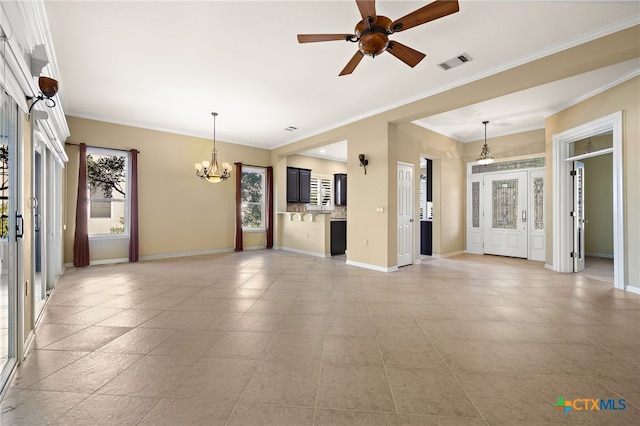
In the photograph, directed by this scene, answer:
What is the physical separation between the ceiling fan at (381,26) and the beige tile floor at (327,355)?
2.60m

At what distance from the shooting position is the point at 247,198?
27.1 ft

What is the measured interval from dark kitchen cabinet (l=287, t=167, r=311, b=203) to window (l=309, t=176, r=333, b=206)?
1.21ft

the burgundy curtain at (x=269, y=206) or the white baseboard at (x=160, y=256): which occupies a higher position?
the burgundy curtain at (x=269, y=206)

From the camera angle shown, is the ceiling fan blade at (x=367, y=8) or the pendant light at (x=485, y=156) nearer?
the ceiling fan blade at (x=367, y=8)

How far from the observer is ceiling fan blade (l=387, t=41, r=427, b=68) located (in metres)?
2.61

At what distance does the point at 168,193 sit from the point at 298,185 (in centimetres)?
357

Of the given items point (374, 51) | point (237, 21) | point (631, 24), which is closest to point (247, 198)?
point (237, 21)

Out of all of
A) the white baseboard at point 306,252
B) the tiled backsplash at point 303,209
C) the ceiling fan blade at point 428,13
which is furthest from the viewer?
the tiled backsplash at point 303,209

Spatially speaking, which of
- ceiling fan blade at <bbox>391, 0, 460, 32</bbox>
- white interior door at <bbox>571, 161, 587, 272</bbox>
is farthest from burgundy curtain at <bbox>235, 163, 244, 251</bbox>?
white interior door at <bbox>571, 161, 587, 272</bbox>

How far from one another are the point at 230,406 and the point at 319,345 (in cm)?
92

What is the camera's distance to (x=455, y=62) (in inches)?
144

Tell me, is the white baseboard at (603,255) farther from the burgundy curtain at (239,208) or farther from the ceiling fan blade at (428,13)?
the burgundy curtain at (239,208)

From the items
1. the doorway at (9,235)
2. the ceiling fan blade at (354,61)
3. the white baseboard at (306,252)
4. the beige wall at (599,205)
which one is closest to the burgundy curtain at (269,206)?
the white baseboard at (306,252)

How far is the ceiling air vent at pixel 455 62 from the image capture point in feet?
11.6
